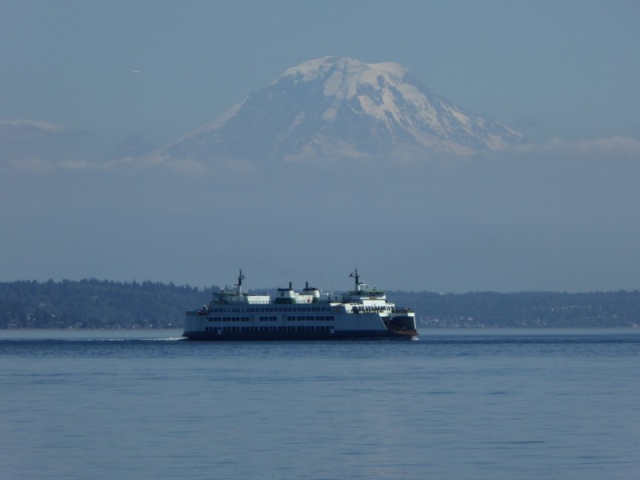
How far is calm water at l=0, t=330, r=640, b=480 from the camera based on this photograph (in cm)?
5047

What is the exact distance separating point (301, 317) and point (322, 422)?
11585 centimetres

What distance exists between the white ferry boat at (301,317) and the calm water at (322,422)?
60.9 m

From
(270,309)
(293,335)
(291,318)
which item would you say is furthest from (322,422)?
(270,309)

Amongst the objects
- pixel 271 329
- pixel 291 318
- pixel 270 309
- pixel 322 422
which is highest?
pixel 270 309

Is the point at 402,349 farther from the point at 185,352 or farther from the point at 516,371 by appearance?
the point at 516,371

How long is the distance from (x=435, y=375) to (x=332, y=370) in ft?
34.9

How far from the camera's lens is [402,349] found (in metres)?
154

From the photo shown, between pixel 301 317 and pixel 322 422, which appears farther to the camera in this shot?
pixel 301 317

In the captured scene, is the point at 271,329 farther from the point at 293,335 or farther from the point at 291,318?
the point at 293,335

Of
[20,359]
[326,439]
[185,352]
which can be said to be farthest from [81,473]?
[185,352]

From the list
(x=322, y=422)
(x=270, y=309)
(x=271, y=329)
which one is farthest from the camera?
(x=270, y=309)

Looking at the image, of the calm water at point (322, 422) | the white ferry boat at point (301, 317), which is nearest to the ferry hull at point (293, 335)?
the white ferry boat at point (301, 317)

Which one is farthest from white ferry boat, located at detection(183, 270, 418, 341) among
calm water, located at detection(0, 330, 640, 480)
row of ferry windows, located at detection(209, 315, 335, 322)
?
calm water, located at detection(0, 330, 640, 480)

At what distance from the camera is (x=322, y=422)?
214 ft
